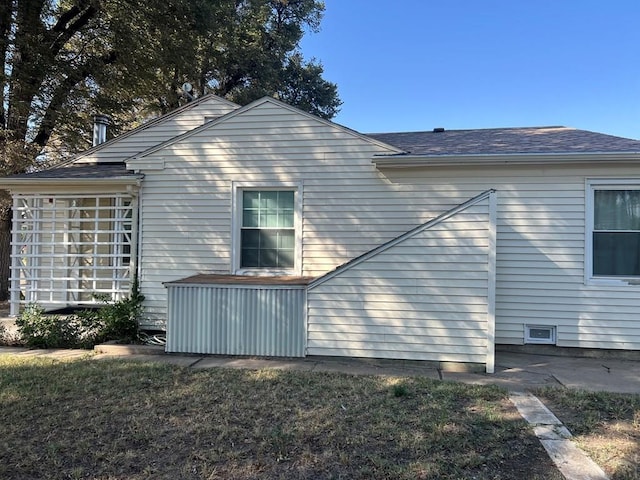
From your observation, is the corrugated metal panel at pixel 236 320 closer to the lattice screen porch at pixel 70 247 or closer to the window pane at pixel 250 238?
the window pane at pixel 250 238

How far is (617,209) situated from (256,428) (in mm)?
6109

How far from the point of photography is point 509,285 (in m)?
6.69

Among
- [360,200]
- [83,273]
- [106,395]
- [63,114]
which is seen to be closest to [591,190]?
[360,200]

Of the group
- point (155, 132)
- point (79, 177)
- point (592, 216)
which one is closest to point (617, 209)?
point (592, 216)

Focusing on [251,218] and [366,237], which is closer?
[366,237]

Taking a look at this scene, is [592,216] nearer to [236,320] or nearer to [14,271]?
[236,320]

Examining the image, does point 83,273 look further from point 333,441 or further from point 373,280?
point 333,441

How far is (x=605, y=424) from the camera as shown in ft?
12.5

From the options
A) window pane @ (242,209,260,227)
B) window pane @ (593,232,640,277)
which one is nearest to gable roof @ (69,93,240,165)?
window pane @ (242,209,260,227)

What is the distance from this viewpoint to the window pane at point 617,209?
6464mm

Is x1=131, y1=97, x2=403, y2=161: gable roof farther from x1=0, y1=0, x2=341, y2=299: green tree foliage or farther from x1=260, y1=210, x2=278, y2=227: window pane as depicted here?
x1=0, y1=0, x2=341, y2=299: green tree foliage

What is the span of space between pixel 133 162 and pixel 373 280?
475 centimetres

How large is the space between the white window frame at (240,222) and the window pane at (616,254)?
4545 mm

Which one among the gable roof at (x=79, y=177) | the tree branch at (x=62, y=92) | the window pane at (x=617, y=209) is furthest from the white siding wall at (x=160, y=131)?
the window pane at (x=617, y=209)
